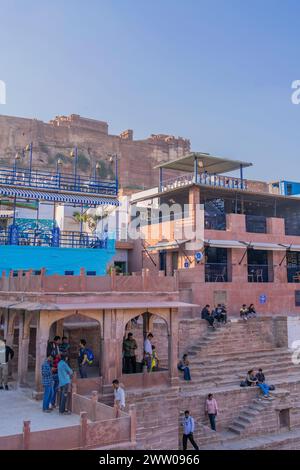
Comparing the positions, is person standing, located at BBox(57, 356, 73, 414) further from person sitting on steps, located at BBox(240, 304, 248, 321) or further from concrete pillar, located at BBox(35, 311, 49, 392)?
person sitting on steps, located at BBox(240, 304, 248, 321)

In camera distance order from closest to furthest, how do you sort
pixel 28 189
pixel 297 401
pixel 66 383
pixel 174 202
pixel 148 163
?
1. pixel 66 383
2. pixel 297 401
3. pixel 28 189
4. pixel 174 202
5. pixel 148 163

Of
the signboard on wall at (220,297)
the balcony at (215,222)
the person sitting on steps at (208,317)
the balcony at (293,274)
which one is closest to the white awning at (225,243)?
the balcony at (215,222)

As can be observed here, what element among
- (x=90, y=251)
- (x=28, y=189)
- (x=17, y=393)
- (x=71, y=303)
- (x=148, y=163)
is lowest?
(x=17, y=393)

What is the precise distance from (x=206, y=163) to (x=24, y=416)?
18.2m

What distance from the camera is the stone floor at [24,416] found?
988 centimetres

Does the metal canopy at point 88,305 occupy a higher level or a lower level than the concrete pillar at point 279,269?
lower

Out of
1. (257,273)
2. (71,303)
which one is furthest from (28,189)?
(257,273)

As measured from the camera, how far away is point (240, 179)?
84.2ft

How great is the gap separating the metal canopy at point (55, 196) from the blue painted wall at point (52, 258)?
225cm

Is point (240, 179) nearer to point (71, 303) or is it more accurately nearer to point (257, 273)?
point (257, 273)

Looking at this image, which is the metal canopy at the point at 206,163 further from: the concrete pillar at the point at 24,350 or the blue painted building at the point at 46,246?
the concrete pillar at the point at 24,350

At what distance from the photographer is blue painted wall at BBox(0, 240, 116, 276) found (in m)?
19.4

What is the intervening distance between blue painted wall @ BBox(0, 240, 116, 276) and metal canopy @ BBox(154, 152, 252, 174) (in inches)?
280

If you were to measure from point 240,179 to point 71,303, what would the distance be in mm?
15562
